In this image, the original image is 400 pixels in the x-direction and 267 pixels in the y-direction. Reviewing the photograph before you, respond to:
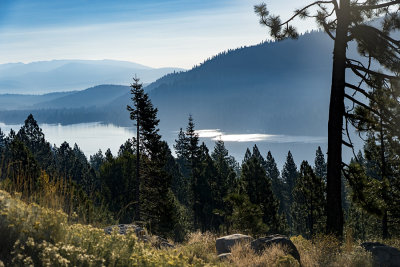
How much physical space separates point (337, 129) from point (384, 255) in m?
3.77

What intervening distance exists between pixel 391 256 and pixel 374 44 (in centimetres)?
544

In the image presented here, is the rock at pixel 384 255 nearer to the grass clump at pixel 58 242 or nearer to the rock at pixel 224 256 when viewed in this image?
the rock at pixel 224 256

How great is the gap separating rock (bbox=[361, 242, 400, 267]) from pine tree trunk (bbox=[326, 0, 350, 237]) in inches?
89.6

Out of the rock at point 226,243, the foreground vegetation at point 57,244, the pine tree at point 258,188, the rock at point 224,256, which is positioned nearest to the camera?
the foreground vegetation at point 57,244

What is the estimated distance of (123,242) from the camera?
4984 mm

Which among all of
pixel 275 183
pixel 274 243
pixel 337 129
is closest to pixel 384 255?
pixel 274 243

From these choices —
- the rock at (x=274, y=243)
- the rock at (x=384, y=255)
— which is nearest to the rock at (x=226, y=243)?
the rock at (x=274, y=243)

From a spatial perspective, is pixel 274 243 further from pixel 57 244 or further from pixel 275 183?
pixel 275 183

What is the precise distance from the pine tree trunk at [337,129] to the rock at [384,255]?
227cm

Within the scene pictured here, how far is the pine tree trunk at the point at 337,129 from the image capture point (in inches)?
386

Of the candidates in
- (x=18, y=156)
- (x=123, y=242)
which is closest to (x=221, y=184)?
(x=18, y=156)

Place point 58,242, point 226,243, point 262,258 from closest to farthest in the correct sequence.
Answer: point 58,242, point 262,258, point 226,243

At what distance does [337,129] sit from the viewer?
991cm

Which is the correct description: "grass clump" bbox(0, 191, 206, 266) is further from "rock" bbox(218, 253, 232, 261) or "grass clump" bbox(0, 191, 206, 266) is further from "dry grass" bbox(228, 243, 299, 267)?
"rock" bbox(218, 253, 232, 261)
